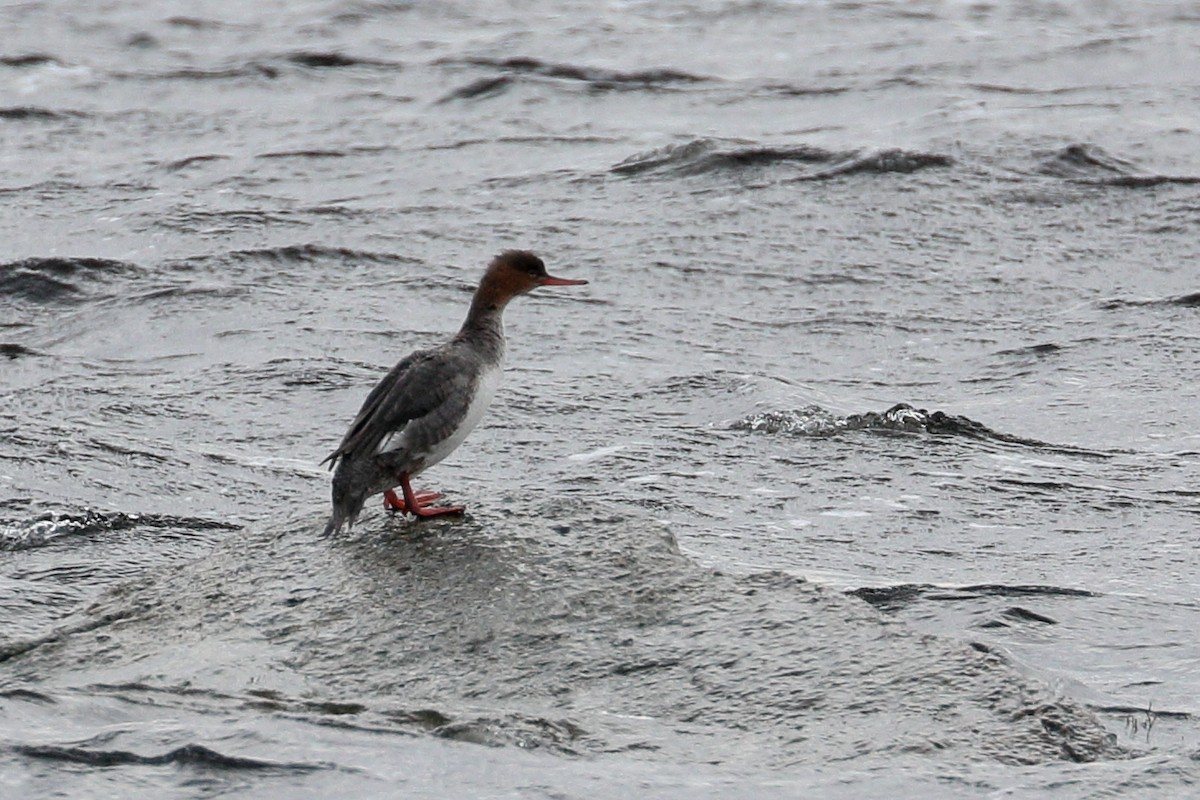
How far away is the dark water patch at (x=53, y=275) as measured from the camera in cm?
1027

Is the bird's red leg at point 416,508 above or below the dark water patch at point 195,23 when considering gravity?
below

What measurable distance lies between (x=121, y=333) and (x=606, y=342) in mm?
2659

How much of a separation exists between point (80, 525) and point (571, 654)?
265 centimetres

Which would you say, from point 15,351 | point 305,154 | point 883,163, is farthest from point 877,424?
point 305,154

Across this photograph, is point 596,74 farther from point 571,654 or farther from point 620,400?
point 571,654

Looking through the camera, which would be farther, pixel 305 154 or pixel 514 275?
pixel 305 154

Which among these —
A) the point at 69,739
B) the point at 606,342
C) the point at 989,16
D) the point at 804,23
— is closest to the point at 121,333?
the point at 606,342

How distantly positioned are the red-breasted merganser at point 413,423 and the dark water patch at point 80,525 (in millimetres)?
1086

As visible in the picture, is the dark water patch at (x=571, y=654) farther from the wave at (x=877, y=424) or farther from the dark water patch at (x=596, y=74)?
the dark water patch at (x=596, y=74)

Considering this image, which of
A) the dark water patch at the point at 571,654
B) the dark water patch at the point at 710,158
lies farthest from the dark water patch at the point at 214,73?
the dark water patch at the point at 571,654

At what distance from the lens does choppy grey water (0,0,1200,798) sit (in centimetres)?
430

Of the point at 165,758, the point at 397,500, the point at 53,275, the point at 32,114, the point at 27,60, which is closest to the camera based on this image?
the point at 165,758

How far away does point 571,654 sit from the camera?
15.0 feet

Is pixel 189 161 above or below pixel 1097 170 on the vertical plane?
above
